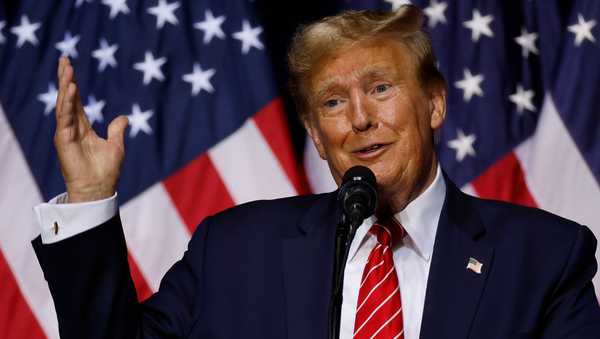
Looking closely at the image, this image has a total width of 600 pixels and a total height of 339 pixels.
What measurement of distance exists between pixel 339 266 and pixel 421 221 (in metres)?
0.60

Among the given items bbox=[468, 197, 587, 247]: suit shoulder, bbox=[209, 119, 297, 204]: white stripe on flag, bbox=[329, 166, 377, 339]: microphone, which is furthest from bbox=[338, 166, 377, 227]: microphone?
bbox=[209, 119, 297, 204]: white stripe on flag

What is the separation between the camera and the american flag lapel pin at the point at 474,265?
75.2 inches

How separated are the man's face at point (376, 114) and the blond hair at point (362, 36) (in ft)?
0.06

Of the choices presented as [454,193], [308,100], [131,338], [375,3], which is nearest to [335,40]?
[308,100]

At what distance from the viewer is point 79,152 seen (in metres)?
Result: 1.66

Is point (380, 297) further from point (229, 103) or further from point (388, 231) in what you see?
point (229, 103)

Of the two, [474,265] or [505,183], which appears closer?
[474,265]

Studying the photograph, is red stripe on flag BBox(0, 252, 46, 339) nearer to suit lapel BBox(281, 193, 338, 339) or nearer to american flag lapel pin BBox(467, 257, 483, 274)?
suit lapel BBox(281, 193, 338, 339)

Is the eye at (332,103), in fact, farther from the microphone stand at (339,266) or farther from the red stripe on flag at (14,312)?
the red stripe on flag at (14,312)

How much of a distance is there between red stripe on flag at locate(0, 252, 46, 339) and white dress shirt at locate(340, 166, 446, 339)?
4.90ft

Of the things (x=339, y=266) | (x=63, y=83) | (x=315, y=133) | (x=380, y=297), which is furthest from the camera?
(x=315, y=133)

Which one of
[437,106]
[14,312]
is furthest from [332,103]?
[14,312]

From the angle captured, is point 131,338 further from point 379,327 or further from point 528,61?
point 528,61

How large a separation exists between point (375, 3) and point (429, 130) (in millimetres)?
1246
